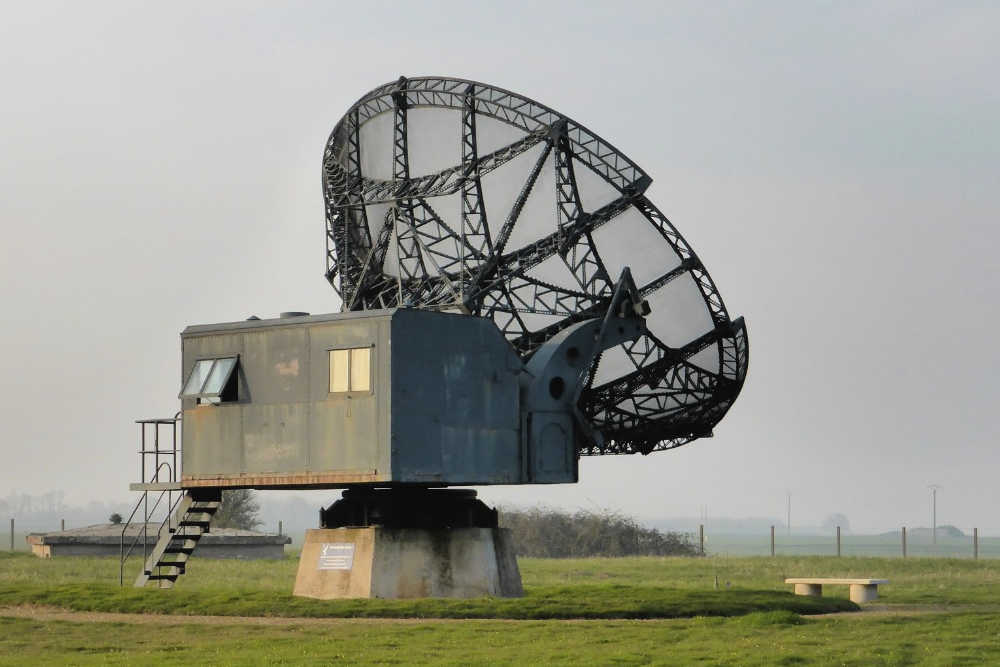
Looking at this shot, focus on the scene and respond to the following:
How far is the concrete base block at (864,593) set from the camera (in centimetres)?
3581

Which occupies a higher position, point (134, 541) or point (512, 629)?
point (134, 541)

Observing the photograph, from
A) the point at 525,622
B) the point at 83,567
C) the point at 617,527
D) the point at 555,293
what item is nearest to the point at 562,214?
the point at 555,293

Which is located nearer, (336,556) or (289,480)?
(289,480)

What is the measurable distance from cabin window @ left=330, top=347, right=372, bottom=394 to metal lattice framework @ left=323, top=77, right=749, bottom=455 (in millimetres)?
3320

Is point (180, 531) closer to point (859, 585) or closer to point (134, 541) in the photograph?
point (859, 585)

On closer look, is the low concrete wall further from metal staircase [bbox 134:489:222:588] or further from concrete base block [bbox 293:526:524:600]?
concrete base block [bbox 293:526:524:600]

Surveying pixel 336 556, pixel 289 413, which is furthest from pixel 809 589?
pixel 289 413

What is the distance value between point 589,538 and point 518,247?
50.0 m

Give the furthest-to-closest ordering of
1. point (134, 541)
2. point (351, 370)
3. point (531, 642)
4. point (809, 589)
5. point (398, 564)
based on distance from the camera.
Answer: point (134, 541) < point (809, 589) < point (398, 564) < point (351, 370) < point (531, 642)

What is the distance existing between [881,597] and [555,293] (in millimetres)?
10804

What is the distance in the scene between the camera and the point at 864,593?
35.9 m

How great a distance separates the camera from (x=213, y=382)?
3450cm

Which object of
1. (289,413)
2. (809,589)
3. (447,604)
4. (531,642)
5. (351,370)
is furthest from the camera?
(809,589)

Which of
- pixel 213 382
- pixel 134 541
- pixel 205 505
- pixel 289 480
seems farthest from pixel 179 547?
pixel 134 541
